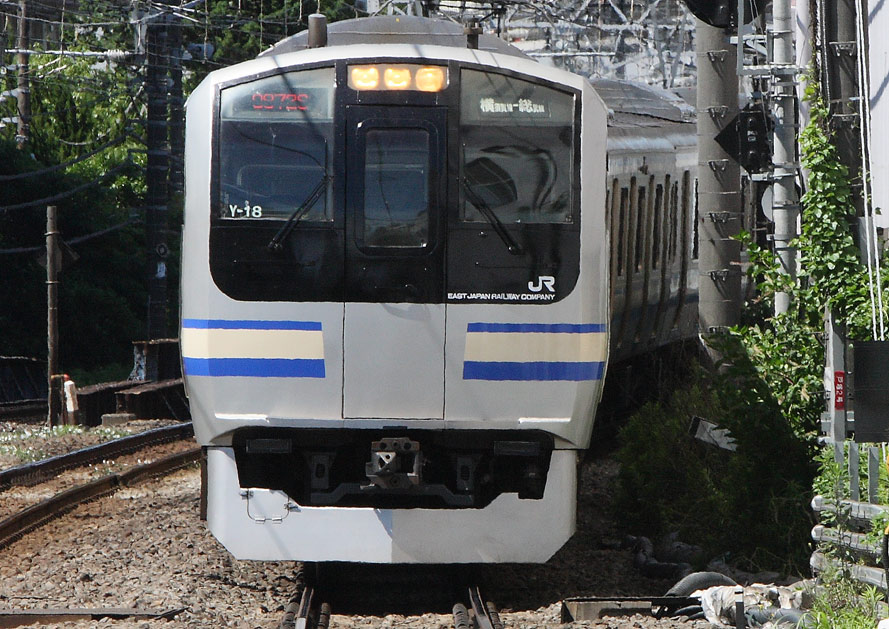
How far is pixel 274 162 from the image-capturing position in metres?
7.84

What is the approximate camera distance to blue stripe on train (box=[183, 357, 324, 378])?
305 inches

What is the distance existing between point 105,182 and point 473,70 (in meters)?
28.7

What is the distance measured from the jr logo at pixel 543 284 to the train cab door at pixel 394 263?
1.63 ft

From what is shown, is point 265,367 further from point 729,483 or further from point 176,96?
point 176,96

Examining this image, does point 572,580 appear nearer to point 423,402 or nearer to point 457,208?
point 423,402

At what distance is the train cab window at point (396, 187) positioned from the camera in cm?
783

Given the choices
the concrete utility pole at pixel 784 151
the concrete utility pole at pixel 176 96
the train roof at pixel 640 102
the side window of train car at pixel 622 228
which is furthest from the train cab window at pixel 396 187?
the concrete utility pole at pixel 176 96

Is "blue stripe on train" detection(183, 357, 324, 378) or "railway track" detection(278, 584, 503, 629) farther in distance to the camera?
"blue stripe on train" detection(183, 357, 324, 378)

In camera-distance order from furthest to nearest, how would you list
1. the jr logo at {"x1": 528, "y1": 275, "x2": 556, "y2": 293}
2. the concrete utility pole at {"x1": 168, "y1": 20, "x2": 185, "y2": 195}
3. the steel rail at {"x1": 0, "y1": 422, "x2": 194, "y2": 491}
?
the concrete utility pole at {"x1": 168, "y1": 20, "x2": 185, "y2": 195}, the steel rail at {"x1": 0, "y1": 422, "x2": 194, "y2": 491}, the jr logo at {"x1": 528, "y1": 275, "x2": 556, "y2": 293}

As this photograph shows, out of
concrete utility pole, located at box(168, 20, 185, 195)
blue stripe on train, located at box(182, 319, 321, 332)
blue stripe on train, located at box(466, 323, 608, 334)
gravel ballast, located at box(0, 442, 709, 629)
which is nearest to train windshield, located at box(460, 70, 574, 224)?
blue stripe on train, located at box(466, 323, 608, 334)

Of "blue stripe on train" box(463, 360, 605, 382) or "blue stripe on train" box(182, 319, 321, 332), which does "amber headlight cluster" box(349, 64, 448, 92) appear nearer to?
"blue stripe on train" box(182, 319, 321, 332)

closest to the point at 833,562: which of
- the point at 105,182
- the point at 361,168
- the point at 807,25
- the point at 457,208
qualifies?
the point at 457,208

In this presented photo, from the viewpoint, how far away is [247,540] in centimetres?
798

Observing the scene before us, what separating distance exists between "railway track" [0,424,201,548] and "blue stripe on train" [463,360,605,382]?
13.6 feet
